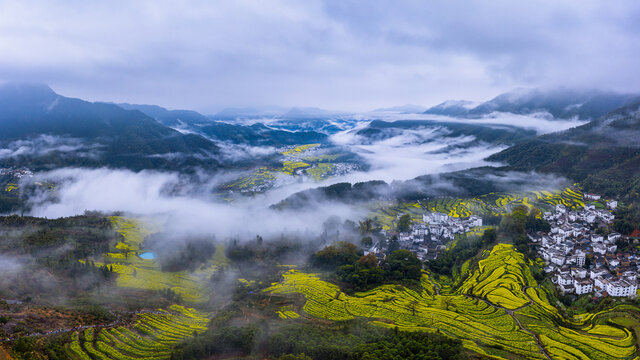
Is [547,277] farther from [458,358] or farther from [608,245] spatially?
[458,358]

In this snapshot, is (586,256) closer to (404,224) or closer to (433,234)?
(433,234)

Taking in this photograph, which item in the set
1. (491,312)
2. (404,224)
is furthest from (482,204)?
(491,312)

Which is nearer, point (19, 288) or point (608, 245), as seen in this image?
point (19, 288)

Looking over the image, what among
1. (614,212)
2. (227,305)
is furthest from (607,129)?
(227,305)

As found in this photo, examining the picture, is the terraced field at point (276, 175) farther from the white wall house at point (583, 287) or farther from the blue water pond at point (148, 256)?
the white wall house at point (583, 287)

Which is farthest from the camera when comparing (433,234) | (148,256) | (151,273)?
(433,234)

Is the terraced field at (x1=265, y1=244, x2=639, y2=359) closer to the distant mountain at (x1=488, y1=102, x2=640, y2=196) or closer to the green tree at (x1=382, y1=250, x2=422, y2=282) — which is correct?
the green tree at (x1=382, y1=250, x2=422, y2=282)
